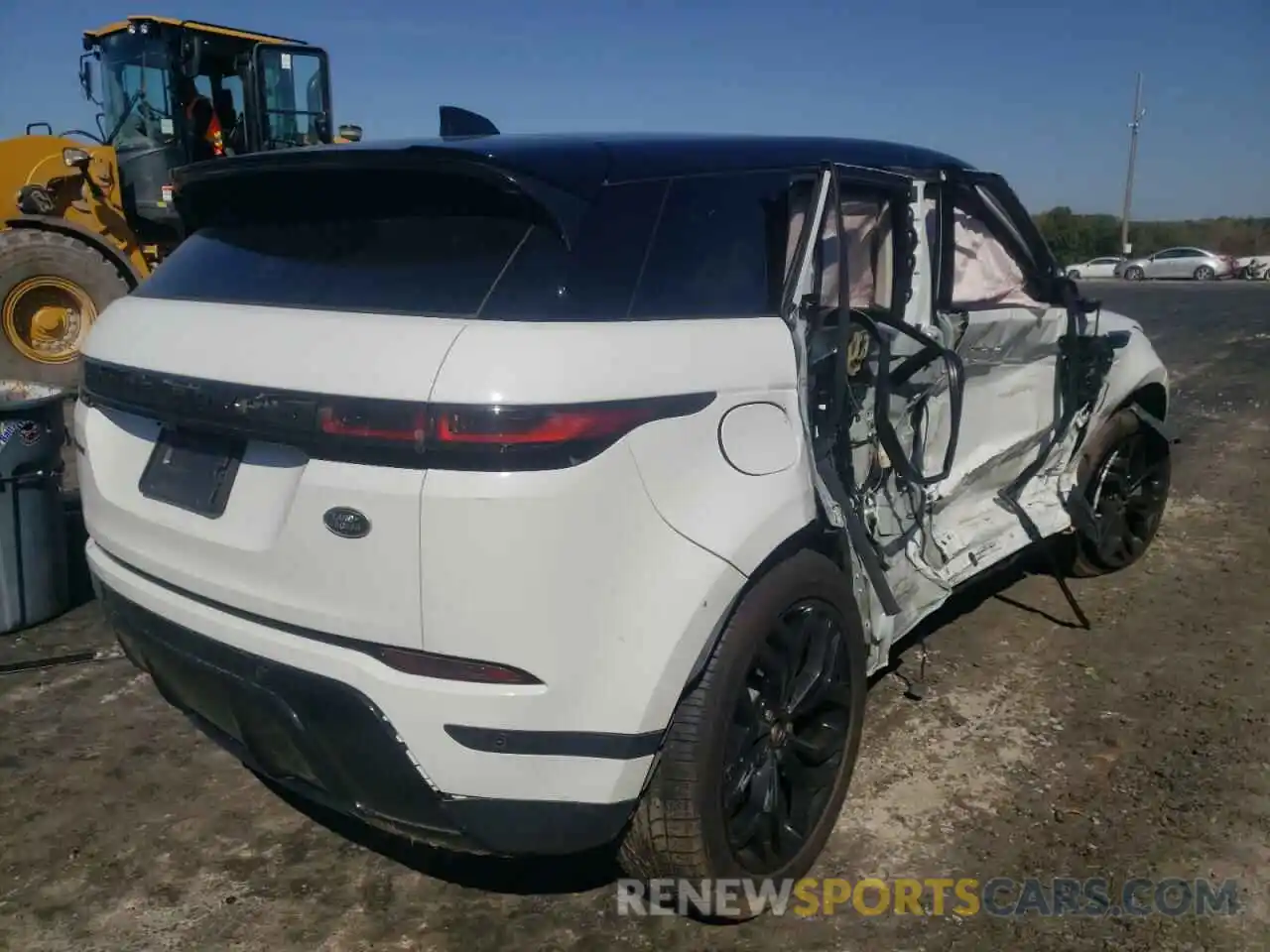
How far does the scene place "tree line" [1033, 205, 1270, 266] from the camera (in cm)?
4844

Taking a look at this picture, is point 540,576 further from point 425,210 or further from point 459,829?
point 425,210

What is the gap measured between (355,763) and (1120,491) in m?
4.09

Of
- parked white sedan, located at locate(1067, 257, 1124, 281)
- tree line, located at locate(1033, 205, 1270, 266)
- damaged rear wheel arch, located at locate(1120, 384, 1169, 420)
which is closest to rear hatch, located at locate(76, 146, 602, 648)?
damaged rear wheel arch, located at locate(1120, 384, 1169, 420)

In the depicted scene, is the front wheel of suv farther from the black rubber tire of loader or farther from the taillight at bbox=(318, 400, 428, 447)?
the black rubber tire of loader

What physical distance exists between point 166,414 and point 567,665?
3.72ft

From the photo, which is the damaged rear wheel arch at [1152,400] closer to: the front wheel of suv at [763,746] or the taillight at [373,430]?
the front wheel of suv at [763,746]

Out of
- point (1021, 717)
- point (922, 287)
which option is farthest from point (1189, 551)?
point (922, 287)

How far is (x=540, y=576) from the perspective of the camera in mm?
2029

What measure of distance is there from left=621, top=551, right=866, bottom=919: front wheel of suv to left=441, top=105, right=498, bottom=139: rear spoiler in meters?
1.73

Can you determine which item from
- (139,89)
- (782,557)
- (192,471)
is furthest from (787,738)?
(139,89)

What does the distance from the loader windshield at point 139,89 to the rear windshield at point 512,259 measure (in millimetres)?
6955

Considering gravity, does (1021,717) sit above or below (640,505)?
below

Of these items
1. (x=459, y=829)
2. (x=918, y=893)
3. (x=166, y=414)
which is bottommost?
(x=918, y=893)

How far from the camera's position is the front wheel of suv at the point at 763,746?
2.35 metres
